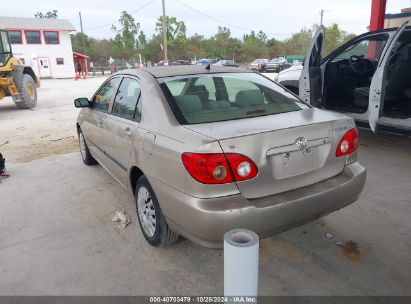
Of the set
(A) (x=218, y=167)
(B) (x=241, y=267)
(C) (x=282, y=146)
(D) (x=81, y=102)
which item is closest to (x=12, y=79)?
(D) (x=81, y=102)

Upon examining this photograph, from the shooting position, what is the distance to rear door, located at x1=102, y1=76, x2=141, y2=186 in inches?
121

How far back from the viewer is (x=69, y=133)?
7.95 meters

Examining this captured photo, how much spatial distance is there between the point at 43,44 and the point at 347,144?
1637 inches

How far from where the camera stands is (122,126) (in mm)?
3258

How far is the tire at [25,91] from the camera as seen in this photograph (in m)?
11.8

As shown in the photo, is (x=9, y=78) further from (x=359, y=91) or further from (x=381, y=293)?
(x=381, y=293)

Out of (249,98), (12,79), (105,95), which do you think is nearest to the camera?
(249,98)

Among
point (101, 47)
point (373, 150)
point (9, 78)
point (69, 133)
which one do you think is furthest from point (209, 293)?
point (101, 47)

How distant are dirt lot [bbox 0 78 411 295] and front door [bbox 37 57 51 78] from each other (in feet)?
122

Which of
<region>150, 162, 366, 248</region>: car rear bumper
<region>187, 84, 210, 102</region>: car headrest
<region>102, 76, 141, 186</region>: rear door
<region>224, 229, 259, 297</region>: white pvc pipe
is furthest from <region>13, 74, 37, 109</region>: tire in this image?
<region>224, 229, 259, 297</region>: white pvc pipe

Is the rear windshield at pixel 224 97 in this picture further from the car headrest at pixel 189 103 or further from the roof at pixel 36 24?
the roof at pixel 36 24

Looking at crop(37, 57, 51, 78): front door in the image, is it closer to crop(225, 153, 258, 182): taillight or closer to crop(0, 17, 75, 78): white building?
crop(0, 17, 75, 78): white building

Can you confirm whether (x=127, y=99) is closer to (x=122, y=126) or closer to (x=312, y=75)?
(x=122, y=126)

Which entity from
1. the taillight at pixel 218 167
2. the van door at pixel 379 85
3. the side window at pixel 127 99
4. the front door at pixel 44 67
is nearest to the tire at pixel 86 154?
the side window at pixel 127 99
